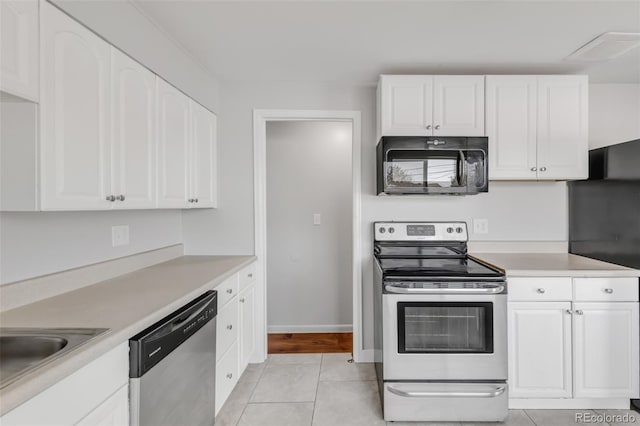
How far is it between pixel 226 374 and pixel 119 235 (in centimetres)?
105

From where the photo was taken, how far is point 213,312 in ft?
5.80

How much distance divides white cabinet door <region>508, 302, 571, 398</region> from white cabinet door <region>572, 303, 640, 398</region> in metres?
0.07

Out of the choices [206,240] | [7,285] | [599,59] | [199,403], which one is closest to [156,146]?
[7,285]

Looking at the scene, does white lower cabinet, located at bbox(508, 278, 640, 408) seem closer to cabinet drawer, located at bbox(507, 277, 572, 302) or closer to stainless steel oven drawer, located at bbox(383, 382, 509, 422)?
cabinet drawer, located at bbox(507, 277, 572, 302)

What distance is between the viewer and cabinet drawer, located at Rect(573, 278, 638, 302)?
2025mm

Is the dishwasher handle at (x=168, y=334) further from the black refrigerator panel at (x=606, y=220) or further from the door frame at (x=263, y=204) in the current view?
the black refrigerator panel at (x=606, y=220)

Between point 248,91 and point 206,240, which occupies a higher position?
point 248,91

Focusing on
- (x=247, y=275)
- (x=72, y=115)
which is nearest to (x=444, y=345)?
(x=247, y=275)

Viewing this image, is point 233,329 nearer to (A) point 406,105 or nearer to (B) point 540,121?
(A) point 406,105

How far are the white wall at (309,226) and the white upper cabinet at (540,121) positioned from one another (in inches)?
56.7

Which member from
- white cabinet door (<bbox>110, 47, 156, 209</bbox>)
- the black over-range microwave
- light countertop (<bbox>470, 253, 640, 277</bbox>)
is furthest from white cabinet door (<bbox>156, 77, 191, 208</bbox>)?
light countertop (<bbox>470, 253, 640, 277</bbox>)

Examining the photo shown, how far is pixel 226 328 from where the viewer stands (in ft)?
6.73

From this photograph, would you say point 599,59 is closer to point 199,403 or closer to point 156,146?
point 156,146

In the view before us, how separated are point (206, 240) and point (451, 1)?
2312 millimetres
